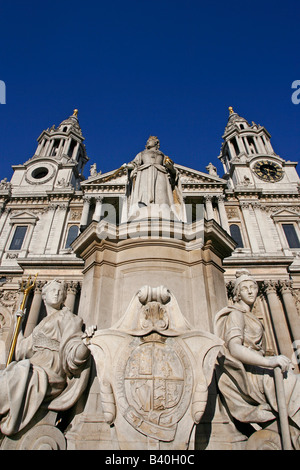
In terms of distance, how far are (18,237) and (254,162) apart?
25.1 metres

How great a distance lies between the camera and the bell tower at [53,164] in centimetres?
2902

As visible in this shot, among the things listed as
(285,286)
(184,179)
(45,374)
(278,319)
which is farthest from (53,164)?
(45,374)

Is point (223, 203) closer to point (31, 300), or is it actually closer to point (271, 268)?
point (271, 268)

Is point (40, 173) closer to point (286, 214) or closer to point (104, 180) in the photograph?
point (104, 180)

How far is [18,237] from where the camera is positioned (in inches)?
968

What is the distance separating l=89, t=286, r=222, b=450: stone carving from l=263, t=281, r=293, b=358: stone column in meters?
16.6

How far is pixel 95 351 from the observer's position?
3057mm

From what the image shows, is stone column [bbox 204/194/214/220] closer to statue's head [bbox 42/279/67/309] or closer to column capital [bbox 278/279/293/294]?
column capital [bbox 278/279/293/294]

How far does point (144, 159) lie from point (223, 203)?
20279mm

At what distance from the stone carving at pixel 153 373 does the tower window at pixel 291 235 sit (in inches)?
934

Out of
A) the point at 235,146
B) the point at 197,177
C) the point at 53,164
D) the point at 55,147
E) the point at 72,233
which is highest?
the point at 235,146

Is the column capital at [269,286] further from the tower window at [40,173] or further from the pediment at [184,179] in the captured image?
the tower window at [40,173]
